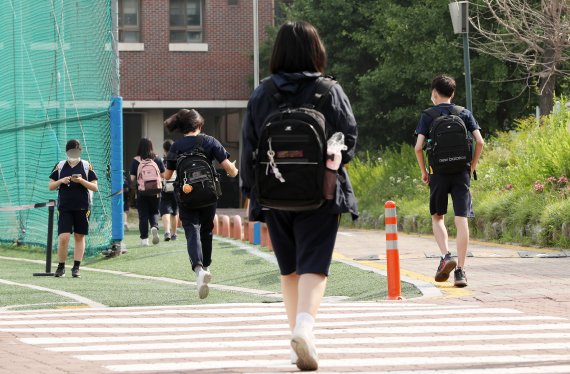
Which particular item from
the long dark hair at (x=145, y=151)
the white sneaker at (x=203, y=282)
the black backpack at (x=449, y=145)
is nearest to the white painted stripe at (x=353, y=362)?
the white sneaker at (x=203, y=282)

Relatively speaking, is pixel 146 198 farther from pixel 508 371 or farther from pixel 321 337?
pixel 508 371

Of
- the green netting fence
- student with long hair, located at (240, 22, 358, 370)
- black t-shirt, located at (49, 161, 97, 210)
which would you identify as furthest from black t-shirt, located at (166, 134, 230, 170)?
the green netting fence

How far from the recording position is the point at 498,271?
1413 centimetres

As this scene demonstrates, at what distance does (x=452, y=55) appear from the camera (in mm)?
32469

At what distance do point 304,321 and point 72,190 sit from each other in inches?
367

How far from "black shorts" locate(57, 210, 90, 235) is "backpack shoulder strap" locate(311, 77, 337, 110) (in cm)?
928

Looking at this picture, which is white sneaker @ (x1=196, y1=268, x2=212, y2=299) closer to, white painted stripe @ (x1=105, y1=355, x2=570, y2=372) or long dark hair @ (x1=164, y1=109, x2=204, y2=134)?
long dark hair @ (x1=164, y1=109, x2=204, y2=134)

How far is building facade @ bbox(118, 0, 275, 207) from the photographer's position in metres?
45.5

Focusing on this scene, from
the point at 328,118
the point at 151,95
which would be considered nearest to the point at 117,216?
the point at 328,118

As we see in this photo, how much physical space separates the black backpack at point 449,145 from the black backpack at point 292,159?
5284 millimetres

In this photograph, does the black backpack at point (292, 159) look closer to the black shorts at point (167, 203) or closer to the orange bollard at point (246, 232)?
the black shorts at point (167, 203)

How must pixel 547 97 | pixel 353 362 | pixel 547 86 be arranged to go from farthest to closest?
pixel 547 97
pixel 547 86
pixel 353 362

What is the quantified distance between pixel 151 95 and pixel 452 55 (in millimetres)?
15449

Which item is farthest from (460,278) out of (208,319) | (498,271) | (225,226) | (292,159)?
(225,226)
